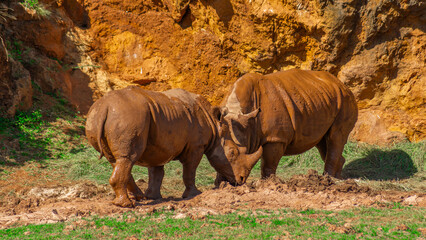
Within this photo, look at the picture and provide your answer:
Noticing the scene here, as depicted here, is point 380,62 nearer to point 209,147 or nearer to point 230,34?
point 230,34

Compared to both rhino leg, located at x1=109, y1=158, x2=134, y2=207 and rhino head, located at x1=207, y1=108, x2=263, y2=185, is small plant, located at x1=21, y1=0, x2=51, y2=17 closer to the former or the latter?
rhino head, located at x1=207, y1=108, x2=263, y2=185

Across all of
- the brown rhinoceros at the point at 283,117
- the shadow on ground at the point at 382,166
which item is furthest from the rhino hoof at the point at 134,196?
the shadow on ground at the point at 382,166

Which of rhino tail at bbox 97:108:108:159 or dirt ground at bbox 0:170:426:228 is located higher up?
rhino tail at bbox 97:108:108:159

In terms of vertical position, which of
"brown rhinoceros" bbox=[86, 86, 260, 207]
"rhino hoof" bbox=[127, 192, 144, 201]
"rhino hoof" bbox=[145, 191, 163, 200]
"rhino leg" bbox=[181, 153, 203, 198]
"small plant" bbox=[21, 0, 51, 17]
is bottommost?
"rhino hoof" bbox=[145, 191, 163, 200]

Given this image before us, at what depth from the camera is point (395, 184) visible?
9008 mm

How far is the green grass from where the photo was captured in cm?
528

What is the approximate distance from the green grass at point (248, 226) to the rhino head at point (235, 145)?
1.89m

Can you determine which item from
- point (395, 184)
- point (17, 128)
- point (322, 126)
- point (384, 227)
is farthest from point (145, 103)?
point (17, 128)

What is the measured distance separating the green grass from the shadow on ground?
14.0ft

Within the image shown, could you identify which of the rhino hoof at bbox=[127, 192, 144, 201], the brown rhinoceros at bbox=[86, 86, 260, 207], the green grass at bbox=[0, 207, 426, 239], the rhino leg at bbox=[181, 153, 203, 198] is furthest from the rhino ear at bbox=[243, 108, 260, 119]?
the green grass at bbox=[0, 207, 426, 239]

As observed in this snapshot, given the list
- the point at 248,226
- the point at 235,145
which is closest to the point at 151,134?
the point at 235,145

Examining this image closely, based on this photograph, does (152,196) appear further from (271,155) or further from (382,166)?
(382,166)

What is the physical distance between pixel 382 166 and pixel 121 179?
20.6 feet

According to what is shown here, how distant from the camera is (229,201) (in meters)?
6.98
